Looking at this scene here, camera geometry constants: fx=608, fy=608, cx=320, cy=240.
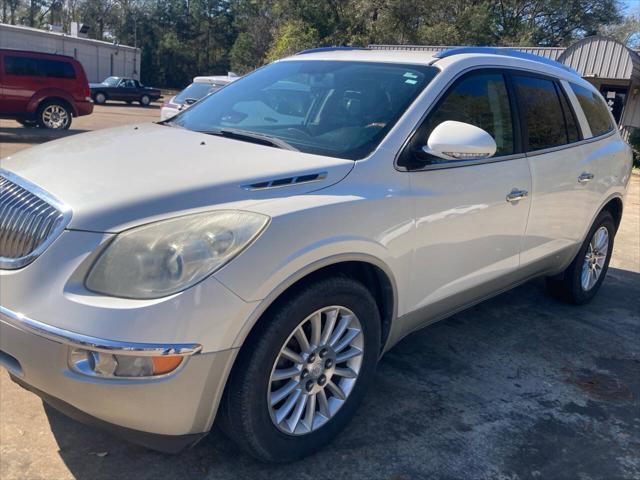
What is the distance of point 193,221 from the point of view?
2316 mm

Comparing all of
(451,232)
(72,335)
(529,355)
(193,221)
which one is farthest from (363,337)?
(529,355)

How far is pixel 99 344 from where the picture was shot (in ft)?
6.86

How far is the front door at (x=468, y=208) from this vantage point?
10.1ft

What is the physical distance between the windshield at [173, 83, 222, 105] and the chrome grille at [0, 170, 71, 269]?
876 cm

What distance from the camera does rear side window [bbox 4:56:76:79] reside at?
585 inches

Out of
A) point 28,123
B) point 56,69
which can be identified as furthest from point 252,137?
point 28,123

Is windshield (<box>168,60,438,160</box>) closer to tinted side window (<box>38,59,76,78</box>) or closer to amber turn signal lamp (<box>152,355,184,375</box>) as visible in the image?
amber turn signal lamp (<box>152,355,184,375</box>)

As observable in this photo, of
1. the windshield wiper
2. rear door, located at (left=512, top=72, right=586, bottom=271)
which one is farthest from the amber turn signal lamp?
rear door, located at (left=512, top=72, right=586, bottom=271)

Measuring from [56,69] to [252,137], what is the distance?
573 inches

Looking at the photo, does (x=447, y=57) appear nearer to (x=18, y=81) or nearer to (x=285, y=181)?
(x=285, y=181)

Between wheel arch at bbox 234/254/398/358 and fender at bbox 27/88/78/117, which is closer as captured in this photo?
wheel arch at bbox 234/254/398/358

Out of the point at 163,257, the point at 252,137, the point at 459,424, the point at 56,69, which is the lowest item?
the point at 459,424

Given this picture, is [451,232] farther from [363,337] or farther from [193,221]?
[193,221]

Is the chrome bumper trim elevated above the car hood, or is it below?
below
